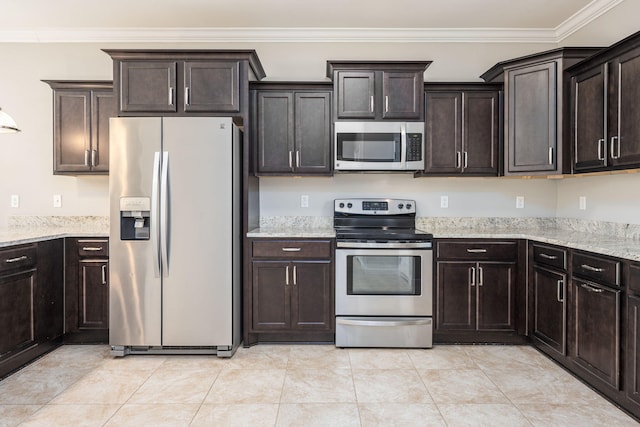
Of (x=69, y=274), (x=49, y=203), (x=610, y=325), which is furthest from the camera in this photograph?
(x=49, y=203)

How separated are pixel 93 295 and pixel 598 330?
365 centimetres

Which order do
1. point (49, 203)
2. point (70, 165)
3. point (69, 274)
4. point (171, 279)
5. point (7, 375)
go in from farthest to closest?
point (49, 203) → point (70, 165) → point (69, 274) → point (171, 279) → point (7, 375)

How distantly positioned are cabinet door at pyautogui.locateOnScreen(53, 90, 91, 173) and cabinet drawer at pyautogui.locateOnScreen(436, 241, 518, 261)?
314cm

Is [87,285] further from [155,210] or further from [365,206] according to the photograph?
[365,206]

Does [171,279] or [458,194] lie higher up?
[458,194]

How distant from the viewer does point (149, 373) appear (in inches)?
112

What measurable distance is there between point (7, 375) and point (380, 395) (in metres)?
2.50

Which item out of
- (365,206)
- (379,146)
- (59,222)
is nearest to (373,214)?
(365,206)

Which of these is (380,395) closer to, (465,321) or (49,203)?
(465,321)

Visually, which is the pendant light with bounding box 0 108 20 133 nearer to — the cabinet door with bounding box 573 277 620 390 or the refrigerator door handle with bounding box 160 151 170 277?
the refrigerator door handle with bounding box 160 151 170 277

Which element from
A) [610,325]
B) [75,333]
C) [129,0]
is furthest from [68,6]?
[610,325]

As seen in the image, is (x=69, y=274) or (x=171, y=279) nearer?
(x=171, y=279)

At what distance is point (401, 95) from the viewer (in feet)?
11.4

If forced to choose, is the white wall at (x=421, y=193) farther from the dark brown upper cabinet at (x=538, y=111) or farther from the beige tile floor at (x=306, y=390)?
the beige tile floor at (x=306, y=390)
